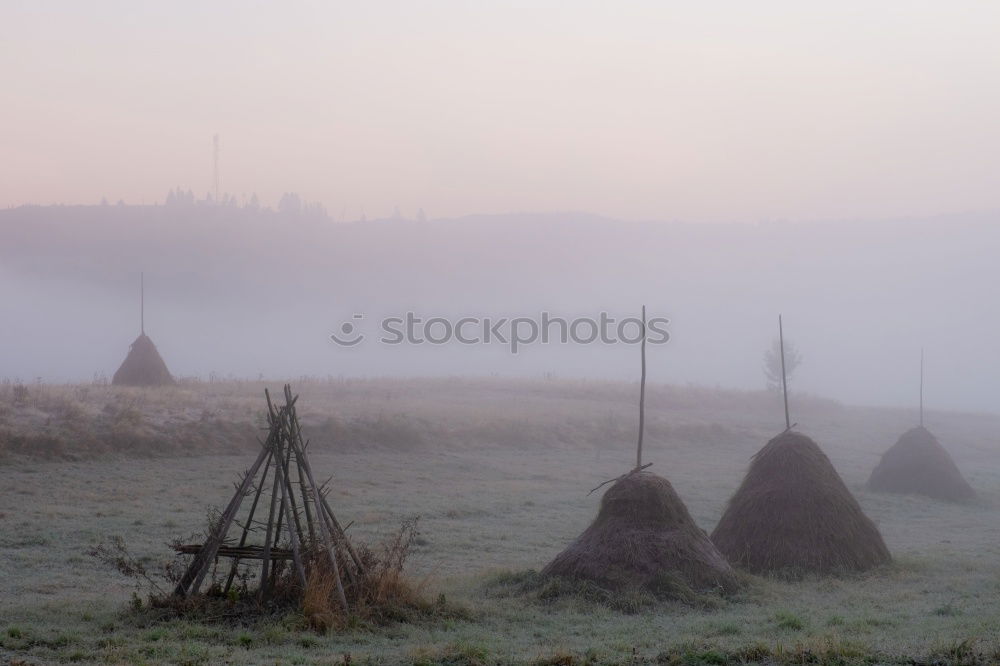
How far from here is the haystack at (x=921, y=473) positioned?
25.9 m

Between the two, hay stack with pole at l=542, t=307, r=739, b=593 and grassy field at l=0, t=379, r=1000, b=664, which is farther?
hay stack with pole at l=542, t=307, r=739, b=593

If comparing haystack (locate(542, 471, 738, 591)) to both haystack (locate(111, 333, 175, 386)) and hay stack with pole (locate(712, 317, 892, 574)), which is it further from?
haystack (locate(111, 333, 175, 386))

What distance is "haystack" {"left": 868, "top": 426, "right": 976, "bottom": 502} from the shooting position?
25.9 m

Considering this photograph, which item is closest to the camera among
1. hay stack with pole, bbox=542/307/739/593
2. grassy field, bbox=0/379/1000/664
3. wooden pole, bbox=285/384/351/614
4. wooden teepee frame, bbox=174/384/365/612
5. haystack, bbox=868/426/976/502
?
grassy field, bbox=0/379/1000/664

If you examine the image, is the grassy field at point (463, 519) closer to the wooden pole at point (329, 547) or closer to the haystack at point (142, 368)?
the wooden pole at point (329, 547)

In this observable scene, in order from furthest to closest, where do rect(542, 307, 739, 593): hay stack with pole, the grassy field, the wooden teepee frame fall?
rect(542, 307, 739, 593): hay stack with pole < the wooden teepee frame < the grassy field

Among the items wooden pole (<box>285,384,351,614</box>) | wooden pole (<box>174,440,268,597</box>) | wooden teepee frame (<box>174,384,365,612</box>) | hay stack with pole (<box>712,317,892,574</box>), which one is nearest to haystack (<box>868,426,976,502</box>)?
hay stack with pole (<box>712,317,892,574</box>)

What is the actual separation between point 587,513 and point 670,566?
32.2 feet

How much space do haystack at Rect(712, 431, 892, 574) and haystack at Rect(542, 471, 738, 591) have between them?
1913 mm

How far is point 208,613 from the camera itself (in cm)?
974

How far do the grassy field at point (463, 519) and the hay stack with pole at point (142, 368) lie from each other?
1547mm

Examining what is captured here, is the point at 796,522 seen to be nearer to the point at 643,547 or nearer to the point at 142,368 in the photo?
the point at 643,547

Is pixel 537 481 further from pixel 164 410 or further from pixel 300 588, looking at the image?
pixel 300 588

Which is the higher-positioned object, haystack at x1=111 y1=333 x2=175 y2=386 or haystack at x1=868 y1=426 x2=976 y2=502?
haystack at x1=111 y1=333 x2=175 y2=386
